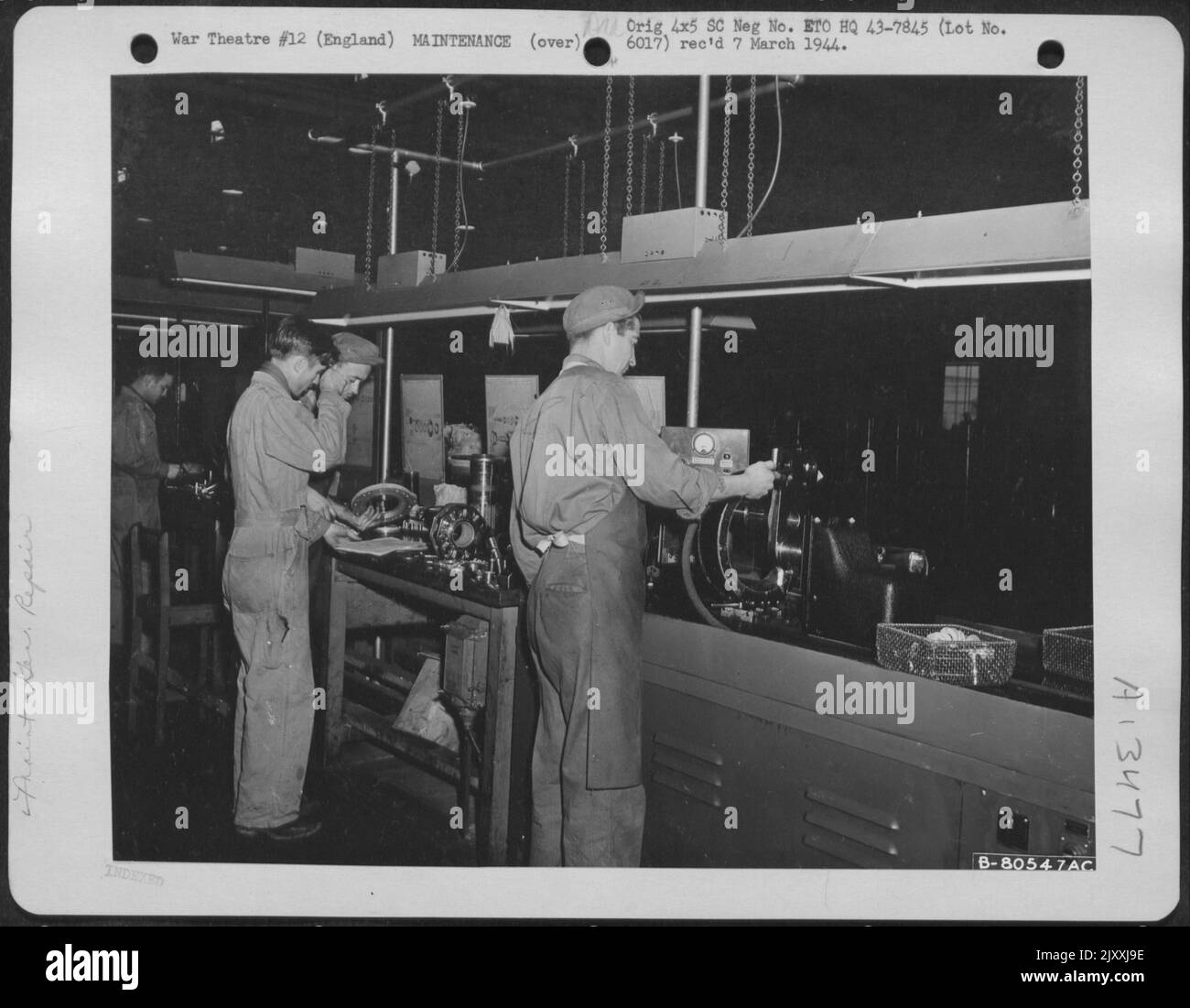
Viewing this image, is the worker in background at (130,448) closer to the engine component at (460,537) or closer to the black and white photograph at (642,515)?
the black and white photograph at (642,515)

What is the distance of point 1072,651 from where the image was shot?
1841mm

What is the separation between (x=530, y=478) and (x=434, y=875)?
818 millimetres

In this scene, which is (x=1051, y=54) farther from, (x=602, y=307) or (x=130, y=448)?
(x=130, y=448)

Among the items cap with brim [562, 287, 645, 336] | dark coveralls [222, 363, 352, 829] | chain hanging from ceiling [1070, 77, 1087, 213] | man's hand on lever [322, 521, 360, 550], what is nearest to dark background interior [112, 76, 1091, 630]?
chain hanging from ceiling [1070, 77, 1087, 213]

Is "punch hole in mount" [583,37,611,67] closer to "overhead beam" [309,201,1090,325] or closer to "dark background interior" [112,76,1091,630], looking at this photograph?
"dark background interior" [112,76,1091,630]

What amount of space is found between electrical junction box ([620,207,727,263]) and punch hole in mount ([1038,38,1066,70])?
0.72 meters

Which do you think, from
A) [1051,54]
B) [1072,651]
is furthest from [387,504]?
[1051,54]

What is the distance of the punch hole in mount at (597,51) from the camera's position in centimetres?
187

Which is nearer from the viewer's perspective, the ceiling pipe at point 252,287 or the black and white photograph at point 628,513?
the black and white photograph at point 628,513

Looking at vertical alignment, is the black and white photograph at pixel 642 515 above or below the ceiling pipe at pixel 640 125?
below

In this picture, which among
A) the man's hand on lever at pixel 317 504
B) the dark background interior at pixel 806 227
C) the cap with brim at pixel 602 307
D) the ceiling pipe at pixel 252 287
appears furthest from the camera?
the ceiling pipe at pixel 252 287

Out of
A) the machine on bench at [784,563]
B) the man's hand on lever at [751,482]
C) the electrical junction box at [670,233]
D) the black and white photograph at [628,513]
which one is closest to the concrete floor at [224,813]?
the black and white photograph at [628,513]

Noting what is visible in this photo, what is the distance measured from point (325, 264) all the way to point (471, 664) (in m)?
1.78

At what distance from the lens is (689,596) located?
2.30 m
